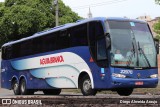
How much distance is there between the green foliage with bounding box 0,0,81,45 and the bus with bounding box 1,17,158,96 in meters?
26.5

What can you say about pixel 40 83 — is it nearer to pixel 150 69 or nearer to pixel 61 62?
pixel 61 62

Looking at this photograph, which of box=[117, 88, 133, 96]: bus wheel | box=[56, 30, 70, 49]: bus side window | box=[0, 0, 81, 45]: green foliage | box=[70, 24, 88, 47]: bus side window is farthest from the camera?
box=[0, 0, 81, 45]: green foliage

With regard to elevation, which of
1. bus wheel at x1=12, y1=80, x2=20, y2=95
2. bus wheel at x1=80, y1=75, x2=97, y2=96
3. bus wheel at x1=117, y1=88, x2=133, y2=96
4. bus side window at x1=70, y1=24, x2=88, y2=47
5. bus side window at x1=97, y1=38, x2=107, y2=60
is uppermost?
bus side window at x1=70, y1=24, x2=88, y2=47

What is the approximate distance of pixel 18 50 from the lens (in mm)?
24688

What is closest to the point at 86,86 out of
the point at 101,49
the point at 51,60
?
the point at 101,49

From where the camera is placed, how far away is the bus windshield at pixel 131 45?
52.3 feet

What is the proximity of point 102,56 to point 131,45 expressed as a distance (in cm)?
119

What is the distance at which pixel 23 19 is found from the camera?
47156mm

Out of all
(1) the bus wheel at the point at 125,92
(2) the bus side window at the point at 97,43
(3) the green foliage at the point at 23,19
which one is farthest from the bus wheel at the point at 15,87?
(3) the green foliage at the point at 23,19

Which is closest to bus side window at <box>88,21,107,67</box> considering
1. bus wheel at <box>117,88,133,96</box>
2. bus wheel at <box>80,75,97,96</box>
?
bus wheel at <box>80,75,97,96</box>

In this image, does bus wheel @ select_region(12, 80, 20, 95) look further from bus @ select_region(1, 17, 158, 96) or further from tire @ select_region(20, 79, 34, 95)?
bus @ select_region(1, 17, 158, 96)

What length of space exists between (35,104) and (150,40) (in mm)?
8426

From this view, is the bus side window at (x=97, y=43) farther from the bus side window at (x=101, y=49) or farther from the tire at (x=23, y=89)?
the tire at (x=23, y=89)

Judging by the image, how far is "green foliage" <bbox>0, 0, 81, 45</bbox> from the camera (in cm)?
4728
